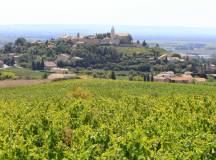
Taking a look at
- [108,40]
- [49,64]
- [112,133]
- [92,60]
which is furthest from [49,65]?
[112,133]

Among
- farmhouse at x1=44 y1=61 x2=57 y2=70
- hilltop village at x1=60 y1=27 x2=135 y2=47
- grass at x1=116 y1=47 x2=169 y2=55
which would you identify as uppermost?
hilltop village at x1=60 y1=27 x2=135 y2=47

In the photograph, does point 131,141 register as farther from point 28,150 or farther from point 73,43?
point 73,43

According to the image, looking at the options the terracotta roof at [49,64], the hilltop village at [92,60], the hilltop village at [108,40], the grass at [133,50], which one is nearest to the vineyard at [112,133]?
the hilltop village at [92,60]

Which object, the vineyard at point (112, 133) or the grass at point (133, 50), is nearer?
the vineyard at point (112, 133)

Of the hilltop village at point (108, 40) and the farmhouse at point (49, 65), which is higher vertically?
the hilltop village at point (108, 40)

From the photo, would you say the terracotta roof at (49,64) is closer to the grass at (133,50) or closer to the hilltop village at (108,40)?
the grass at (133,50)

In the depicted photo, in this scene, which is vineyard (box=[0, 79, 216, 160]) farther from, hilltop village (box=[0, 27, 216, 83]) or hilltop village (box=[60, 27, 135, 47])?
hilltop village (box=[60, 27, 135, 47])

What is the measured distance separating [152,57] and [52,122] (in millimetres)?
121179

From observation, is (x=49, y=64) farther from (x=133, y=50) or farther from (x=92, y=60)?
(x=133, y=50)

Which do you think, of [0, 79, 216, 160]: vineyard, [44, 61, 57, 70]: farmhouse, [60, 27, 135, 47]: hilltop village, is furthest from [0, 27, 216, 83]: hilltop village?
[0, 79, 216, 160]: vineyard

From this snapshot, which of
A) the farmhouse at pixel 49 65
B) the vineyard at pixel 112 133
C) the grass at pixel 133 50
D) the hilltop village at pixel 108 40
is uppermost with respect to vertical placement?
the vineyard at pixel 112 133

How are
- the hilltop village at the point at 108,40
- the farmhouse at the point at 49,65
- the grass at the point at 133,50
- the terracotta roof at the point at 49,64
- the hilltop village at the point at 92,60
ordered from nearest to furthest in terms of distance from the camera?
the farmhouse at the point at 49,65 → the hilltop village at the point at 92,60 → the terracotta roof at the point at 49,64 → the grass at the point at 133,50 → the hilltop village at the point at 108,40

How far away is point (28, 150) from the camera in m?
15.5

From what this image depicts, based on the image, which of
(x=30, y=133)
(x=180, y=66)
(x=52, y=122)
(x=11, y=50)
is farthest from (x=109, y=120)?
(x=11, y=50)
